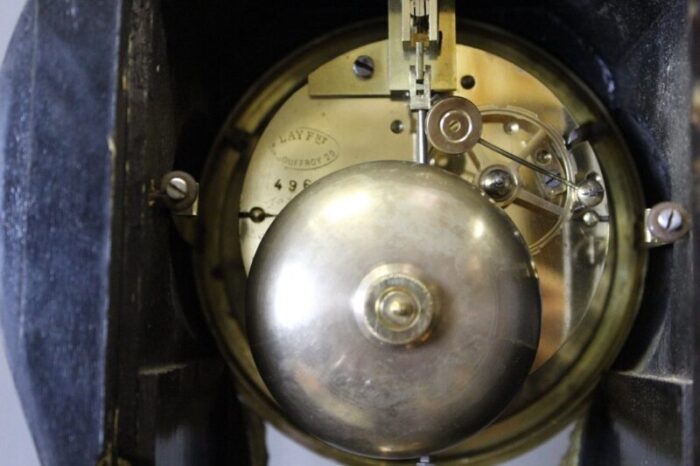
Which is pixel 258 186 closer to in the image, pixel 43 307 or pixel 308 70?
pixel 308 70

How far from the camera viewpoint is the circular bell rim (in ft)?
4.19

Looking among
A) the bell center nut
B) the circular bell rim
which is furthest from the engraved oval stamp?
the bell center nut

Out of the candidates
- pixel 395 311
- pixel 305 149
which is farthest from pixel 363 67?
pixel 395 311

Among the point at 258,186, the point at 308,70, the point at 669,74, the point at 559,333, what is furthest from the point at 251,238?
the point at 669,74

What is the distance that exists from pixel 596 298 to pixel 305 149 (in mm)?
521

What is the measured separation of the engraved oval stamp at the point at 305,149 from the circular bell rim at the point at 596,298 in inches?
2.7

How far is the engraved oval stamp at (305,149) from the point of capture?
131 cm

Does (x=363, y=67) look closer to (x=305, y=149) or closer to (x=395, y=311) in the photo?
A: (x=305, y=149)

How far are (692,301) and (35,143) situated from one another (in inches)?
30.2

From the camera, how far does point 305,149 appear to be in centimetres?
131

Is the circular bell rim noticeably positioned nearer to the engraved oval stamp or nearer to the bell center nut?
the engraved oval stamp

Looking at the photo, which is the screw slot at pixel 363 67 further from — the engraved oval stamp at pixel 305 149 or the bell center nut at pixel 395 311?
the bell center nut at pixel 395 311

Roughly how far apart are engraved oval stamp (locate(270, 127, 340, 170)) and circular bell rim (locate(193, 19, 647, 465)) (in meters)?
0.07

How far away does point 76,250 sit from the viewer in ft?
2.89
